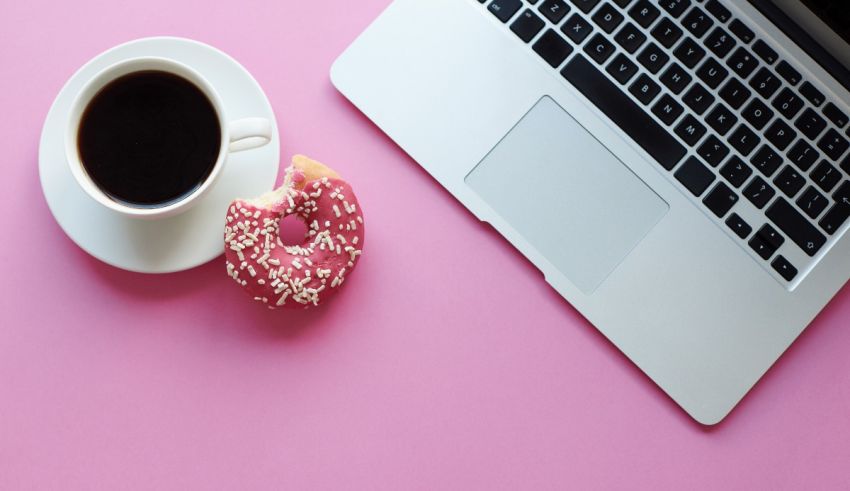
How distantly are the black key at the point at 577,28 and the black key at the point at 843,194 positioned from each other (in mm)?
331

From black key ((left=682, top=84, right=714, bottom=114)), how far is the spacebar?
0.04 meters

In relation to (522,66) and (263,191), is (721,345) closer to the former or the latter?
(522,66)

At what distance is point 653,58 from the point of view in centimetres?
91

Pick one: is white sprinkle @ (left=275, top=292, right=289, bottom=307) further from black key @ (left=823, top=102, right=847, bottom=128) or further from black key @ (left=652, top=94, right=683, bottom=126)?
black key @ (left=823, top=102, right=847, bottom=128)

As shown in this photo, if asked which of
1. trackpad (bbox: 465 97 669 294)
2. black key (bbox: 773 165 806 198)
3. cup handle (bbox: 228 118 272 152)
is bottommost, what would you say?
cup handle (bbox: 228 118 272 152)

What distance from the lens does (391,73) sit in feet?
3.07

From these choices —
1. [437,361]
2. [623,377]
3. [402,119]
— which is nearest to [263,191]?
[402,119]

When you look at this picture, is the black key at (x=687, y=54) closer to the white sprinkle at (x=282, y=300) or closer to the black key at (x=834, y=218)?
the black key at (x=834, y=218)

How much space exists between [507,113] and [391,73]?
14cm

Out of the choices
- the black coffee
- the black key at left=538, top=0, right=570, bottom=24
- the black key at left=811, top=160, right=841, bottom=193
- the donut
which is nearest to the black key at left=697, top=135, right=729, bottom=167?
the black key at left=811, top=160, right=841, bottom=193

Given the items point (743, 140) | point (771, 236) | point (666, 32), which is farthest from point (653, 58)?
point (771, 236)

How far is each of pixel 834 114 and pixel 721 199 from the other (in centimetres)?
16

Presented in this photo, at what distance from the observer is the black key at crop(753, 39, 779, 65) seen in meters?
0.91

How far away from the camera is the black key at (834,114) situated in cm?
91
